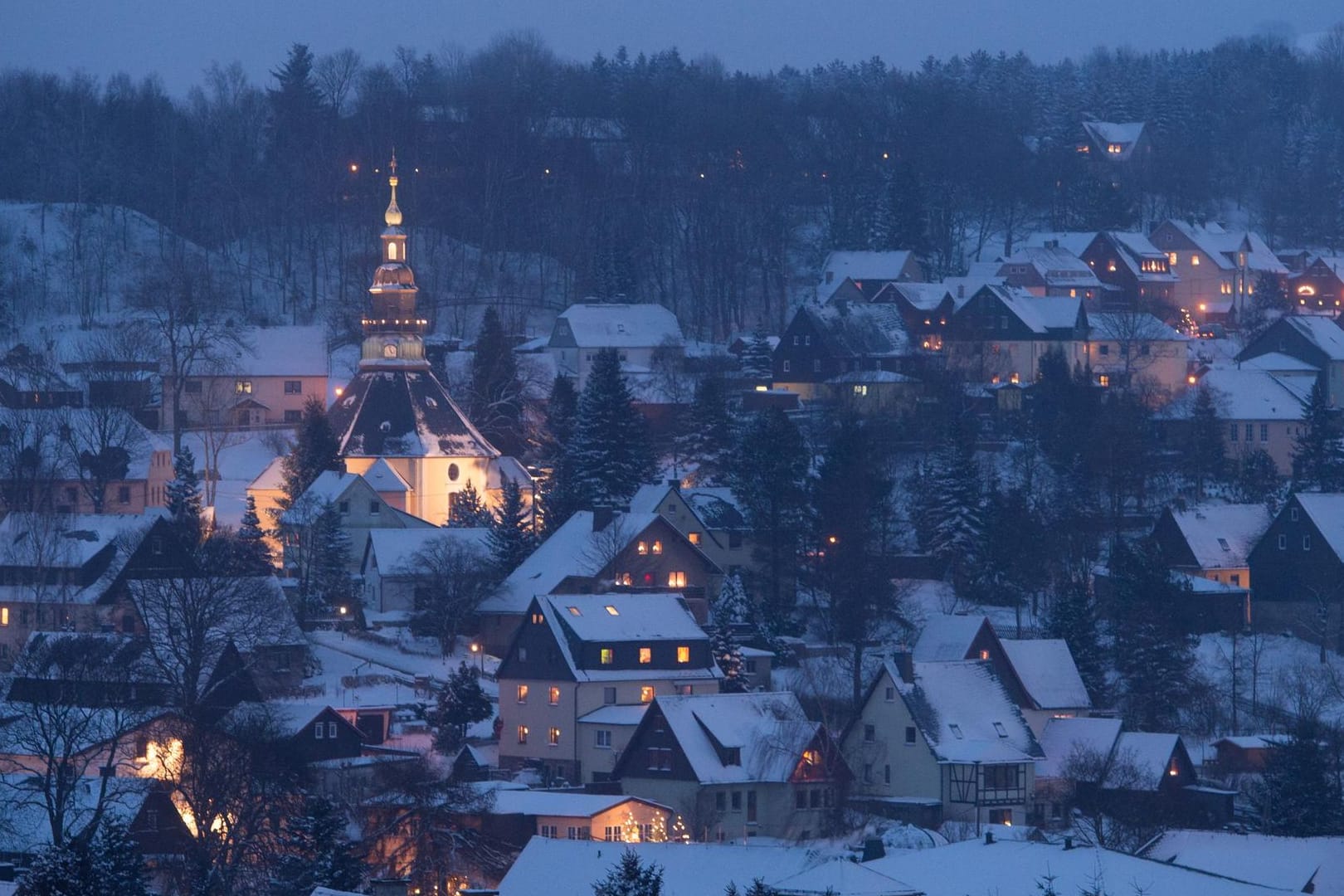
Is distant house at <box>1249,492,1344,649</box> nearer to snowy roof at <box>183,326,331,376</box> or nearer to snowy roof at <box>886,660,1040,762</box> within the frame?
snowy roof at <box>886,660,1040,762</box>

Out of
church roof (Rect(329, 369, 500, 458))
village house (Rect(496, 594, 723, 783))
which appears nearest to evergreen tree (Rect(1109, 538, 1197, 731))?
village house (Rect(496, 594, 723, 783))

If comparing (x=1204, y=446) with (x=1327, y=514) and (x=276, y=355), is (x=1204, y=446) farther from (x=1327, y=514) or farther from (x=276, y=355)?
(x=276, y=355)

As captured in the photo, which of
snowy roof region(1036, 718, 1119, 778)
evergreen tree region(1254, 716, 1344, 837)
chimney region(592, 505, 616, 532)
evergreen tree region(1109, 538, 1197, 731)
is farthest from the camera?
chimney region(592, 505, 616, 532)

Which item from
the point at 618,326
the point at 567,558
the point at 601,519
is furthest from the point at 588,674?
the point at 618,326

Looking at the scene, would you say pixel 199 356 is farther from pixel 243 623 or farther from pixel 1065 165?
pixel 1065 165

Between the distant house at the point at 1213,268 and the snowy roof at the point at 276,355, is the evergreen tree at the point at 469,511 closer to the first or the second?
the snowy roof at the point at 276,355

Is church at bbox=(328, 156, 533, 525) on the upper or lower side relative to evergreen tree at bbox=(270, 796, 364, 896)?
upper
